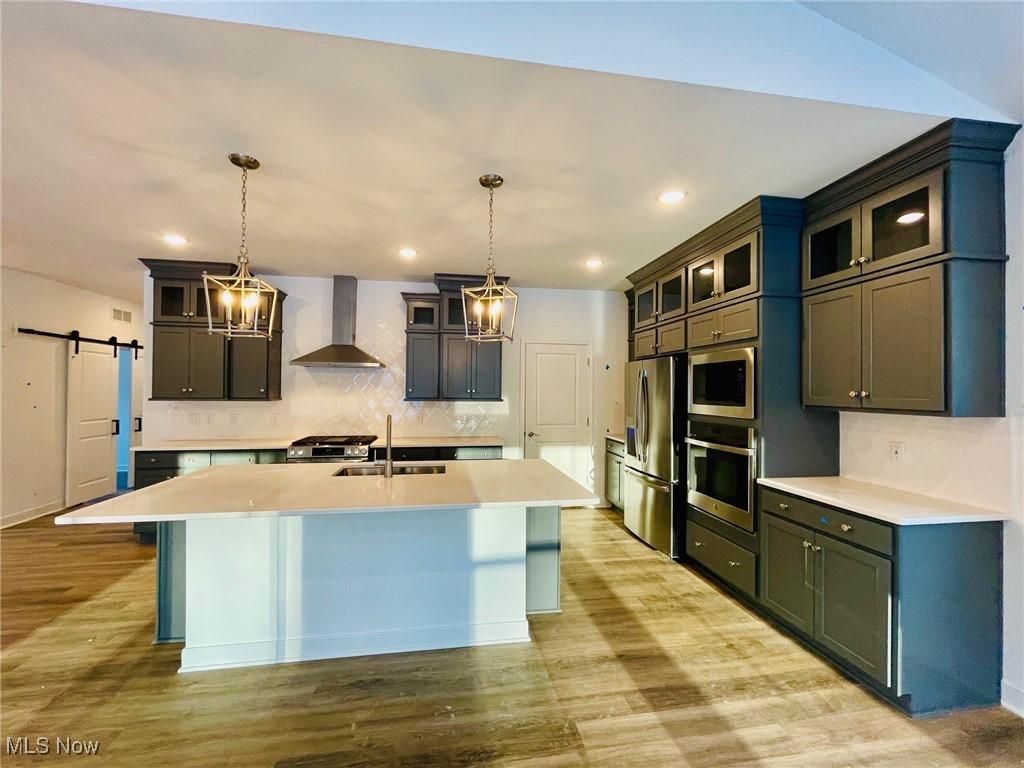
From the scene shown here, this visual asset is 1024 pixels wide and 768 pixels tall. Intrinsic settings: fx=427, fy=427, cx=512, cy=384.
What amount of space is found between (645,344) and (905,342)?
2.20 metres

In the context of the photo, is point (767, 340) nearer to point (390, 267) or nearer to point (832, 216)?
point (832, 216)

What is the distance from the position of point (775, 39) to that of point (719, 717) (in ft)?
9.45

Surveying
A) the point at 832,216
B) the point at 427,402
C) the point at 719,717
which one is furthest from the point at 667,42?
the point at 427,402

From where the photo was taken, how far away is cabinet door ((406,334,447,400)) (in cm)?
459

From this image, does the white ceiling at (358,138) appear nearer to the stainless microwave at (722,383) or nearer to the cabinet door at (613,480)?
the stainless microwave at (722,383)

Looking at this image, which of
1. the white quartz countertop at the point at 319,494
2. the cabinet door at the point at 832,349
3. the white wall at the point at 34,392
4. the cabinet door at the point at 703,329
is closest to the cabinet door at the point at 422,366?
the white quartz countertop at the point at 319,494

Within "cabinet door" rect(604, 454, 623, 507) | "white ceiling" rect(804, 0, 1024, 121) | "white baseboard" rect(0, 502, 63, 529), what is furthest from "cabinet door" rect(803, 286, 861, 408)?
"white baseboard" rect(0, 502, 63, 529)

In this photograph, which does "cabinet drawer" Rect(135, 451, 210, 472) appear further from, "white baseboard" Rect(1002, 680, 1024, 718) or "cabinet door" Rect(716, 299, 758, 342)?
"white baseboard" Rect(1002, 680, 1024, 718)

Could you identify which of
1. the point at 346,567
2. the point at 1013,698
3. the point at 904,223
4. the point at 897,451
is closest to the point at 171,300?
the point at 346,567

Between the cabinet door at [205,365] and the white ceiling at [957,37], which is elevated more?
the white ceiling at [957,37]

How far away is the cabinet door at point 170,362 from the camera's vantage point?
4160 millimetres

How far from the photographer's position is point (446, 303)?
4613 mm

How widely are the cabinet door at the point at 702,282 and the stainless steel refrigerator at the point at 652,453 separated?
501 mm

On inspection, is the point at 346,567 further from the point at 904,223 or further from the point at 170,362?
the point at 904,223
